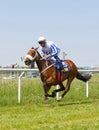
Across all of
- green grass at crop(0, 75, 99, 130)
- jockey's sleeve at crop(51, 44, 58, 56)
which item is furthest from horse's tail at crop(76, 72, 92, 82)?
jockey's sleeve at crop(51, 44, 58, 56)

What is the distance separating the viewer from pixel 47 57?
12922 mm

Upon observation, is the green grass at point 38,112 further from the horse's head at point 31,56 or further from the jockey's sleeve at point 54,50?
the jockey's sleeve at point 54,50

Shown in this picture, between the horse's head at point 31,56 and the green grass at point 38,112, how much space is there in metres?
1.28

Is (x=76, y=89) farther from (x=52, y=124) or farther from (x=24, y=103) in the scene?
(x=52, y=124)

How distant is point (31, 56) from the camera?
1249 centimetres

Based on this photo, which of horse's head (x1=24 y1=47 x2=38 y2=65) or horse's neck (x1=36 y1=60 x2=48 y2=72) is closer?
horse's head (x1=24 y1=47 x2=38 y2=65)

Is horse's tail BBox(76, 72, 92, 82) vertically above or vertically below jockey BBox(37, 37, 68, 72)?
below

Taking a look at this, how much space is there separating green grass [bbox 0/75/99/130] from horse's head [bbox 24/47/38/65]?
1281 mm

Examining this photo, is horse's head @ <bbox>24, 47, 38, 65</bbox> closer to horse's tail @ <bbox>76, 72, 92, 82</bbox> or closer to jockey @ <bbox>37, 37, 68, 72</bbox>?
jockey @ <bbox>37, 37, 68, 72</bbox>

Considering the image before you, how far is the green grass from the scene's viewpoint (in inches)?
336

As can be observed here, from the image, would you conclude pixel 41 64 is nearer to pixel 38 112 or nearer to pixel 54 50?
pixel 54 50

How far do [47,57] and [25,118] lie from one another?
139 inches

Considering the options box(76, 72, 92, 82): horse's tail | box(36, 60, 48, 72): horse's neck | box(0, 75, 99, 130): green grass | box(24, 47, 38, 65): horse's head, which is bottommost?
box(0, 75, 99, 130): green grass

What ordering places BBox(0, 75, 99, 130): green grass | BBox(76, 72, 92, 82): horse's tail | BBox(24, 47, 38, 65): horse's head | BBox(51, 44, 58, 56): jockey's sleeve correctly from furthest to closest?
BBox(76, 72, 92, 82): horse's tail < BBox(51, 44, 58, 56): jockey's sleeve < BBox(24, 47, 38, 65): horse's head < BBox(0, 75, 99, 130): green grass
